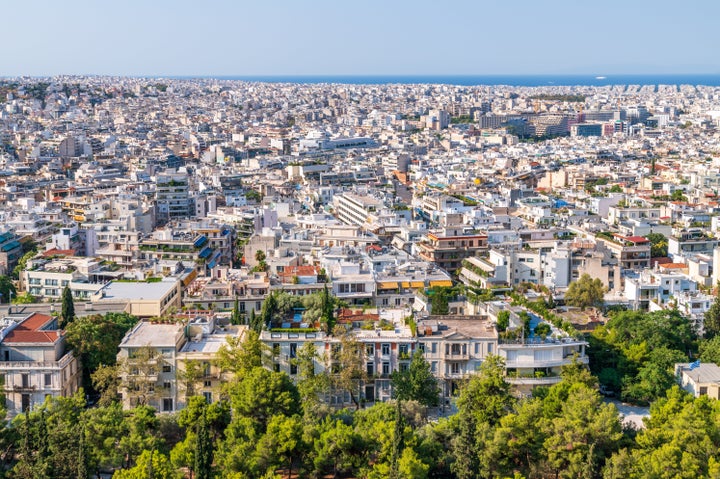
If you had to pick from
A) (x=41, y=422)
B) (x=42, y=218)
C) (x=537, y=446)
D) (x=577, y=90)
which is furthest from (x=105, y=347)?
(x=577, y=90)

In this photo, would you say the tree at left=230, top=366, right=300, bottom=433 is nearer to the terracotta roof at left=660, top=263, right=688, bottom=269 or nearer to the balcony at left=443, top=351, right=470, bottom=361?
the balcony at left=443, top=351, right=470, bottom=361

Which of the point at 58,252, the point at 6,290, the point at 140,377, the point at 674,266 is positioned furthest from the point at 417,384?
the point at 58,252

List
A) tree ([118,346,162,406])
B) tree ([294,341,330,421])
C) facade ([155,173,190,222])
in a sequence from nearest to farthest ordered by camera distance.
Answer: tree ([294,341,330,421])
tree ([118,346,162,406])
facade ([155,173,190,222])

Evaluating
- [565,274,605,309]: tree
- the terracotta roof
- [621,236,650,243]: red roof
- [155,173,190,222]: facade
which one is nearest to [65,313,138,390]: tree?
[565,274,605,309]: tree

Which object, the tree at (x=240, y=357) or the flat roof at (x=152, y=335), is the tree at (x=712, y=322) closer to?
the tree at (x=240, y=357)

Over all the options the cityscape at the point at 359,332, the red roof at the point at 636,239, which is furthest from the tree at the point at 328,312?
the red roof at the point at 636,239

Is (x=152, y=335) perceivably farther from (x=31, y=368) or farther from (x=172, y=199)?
(x=172, y=199)
